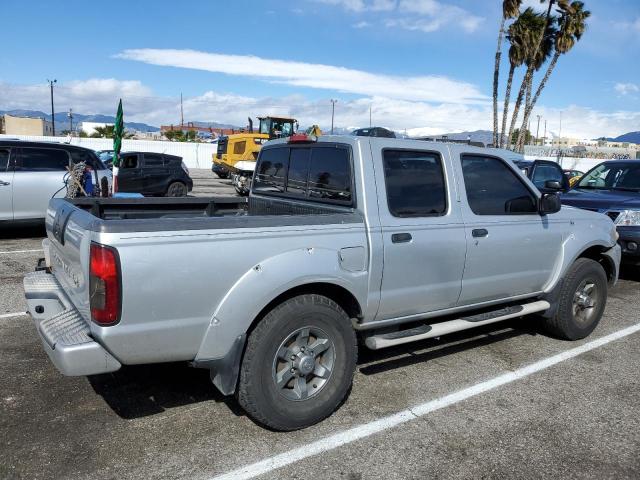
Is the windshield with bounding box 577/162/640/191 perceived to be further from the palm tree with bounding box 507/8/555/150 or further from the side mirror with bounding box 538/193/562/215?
the palm tree with bounding box 507/8/555/150

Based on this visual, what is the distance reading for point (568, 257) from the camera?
16.5 feet

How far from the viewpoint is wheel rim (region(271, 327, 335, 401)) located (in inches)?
132

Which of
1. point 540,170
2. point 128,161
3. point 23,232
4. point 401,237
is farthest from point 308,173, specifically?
point 128,161

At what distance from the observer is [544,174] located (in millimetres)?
12219

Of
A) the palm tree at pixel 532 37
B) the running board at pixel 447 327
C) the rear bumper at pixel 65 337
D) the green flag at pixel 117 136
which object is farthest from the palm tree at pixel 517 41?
the rear bumper at pixel 65 337

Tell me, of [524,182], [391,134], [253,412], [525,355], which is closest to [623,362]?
[525,355]

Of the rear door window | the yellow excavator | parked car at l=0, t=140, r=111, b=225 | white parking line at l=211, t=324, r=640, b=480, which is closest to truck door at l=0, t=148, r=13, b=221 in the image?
parked car at l=0, t=140, r=111, b=225

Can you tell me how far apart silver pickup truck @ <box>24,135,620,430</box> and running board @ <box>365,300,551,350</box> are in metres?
0.01

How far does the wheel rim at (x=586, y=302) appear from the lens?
17.3 feet

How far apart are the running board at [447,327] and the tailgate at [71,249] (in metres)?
1.85

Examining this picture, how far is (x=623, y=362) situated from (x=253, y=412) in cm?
346

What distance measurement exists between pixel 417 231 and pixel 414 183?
0.38 m

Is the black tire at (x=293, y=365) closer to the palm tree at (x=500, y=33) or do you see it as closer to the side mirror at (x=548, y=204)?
the side mirror at (x=548, y=204)

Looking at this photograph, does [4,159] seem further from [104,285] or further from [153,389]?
[104,285]
